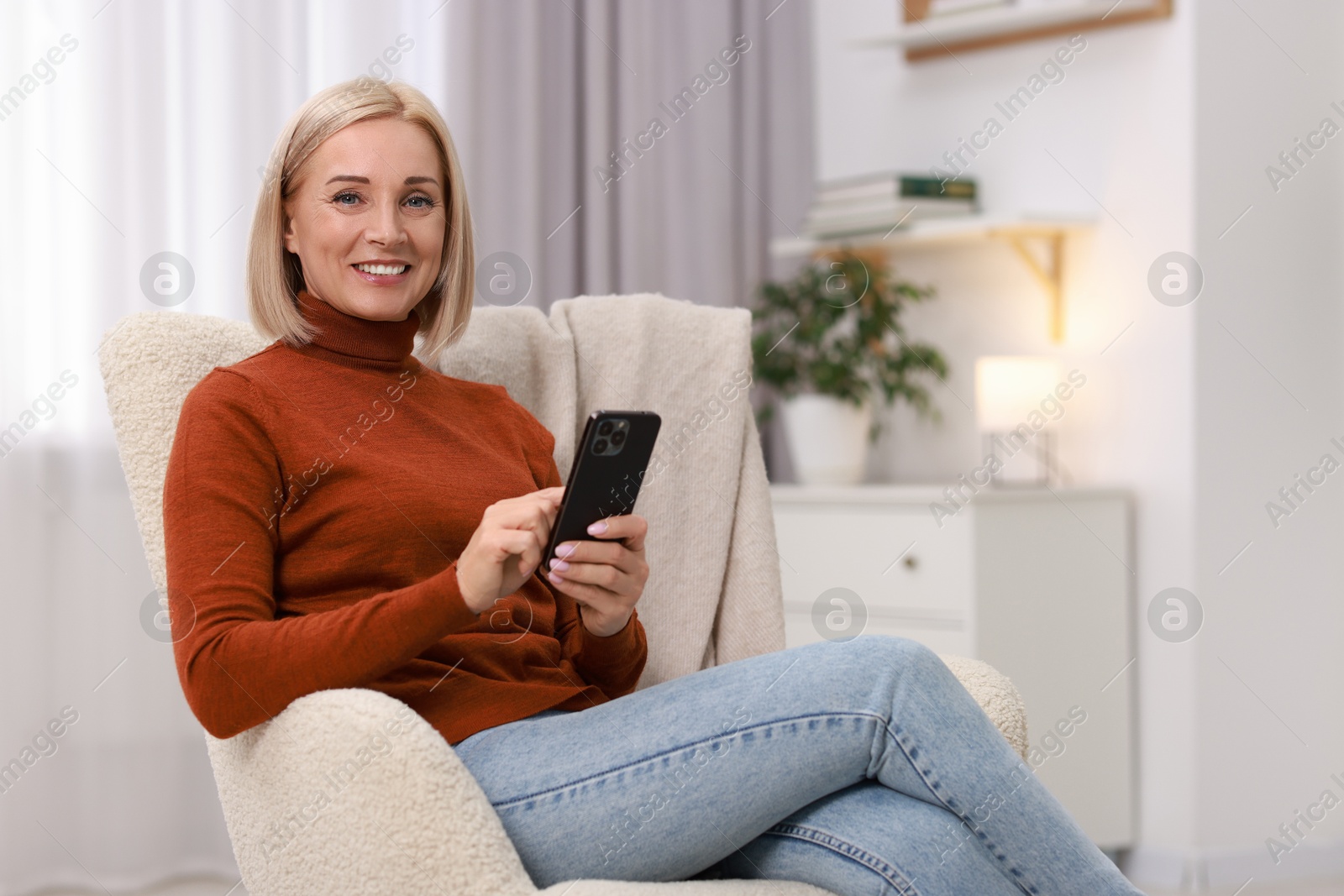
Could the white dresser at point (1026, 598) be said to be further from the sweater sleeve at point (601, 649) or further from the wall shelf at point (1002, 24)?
the sweater sleeve at point (601, 649)

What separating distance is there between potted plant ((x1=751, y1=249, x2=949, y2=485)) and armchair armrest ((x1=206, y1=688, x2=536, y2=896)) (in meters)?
1.69

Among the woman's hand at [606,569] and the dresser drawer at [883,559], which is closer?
the woman's hand at [606,569]

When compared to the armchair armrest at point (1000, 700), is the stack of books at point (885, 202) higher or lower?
higher

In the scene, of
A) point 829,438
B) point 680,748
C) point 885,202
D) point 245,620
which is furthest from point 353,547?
point 885,202

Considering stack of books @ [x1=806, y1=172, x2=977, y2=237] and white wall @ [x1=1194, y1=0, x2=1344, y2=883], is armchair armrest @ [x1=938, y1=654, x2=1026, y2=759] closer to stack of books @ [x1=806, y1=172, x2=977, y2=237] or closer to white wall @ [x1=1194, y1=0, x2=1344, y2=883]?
white wall @ [x1=1194, y1=0, x2=1344, y2=883]

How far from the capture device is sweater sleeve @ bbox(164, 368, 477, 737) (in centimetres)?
106

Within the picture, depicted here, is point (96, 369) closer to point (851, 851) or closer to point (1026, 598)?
point (851, 851)

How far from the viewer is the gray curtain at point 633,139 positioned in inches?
100.0

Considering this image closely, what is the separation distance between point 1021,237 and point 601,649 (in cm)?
164

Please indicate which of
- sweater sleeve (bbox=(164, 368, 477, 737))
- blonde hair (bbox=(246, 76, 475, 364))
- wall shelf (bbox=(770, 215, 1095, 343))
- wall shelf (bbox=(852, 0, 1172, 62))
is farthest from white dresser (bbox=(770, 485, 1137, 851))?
sweater sleeve (bbox=(164, 368, 477, 737))

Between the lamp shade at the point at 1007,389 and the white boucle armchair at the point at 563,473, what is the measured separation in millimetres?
938

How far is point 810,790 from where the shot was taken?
3.59 feet

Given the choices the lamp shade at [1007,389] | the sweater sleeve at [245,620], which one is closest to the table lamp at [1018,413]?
the lamp shade at [1007,389]

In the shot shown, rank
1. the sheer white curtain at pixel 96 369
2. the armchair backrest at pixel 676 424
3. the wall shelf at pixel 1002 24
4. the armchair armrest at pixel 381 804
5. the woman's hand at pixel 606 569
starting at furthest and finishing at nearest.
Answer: the wall shelf at pixel 1002 24
the sheer white curtain at pixel 96 369
the armchair backrest at pixel 676 424
the woman's hand at pixel 606 569
the armchair armrest at pixel 381 804
